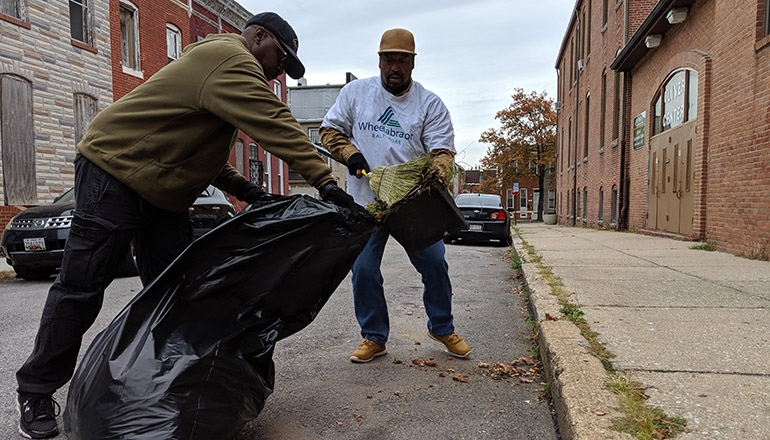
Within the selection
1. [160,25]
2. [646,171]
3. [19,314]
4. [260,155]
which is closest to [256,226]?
[19,314]

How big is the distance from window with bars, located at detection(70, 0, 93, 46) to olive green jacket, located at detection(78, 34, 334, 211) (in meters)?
13.7

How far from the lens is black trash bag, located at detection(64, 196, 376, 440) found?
1.79 metres

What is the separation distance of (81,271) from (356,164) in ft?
4.61

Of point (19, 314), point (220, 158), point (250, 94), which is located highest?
point (250, 94)

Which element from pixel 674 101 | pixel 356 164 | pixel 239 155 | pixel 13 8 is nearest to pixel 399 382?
pixel 356 164

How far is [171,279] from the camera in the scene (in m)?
1.97

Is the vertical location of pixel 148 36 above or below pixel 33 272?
above

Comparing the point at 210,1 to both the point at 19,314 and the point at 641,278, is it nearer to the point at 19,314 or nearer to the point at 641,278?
the point at 19,314

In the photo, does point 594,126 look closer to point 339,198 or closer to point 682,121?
point 682,121

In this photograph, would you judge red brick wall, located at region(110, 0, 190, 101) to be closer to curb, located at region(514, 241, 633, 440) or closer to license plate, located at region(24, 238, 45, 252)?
license plate, located at region(24, 238, 45, 252)

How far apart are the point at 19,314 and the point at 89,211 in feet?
11.3

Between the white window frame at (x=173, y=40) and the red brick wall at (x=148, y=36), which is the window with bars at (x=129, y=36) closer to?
the red brick wall at (x=148, y=36)

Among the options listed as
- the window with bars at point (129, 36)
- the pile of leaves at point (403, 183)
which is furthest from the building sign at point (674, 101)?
the window with bars at point (129, 36)

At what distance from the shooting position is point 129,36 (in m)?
15.5
